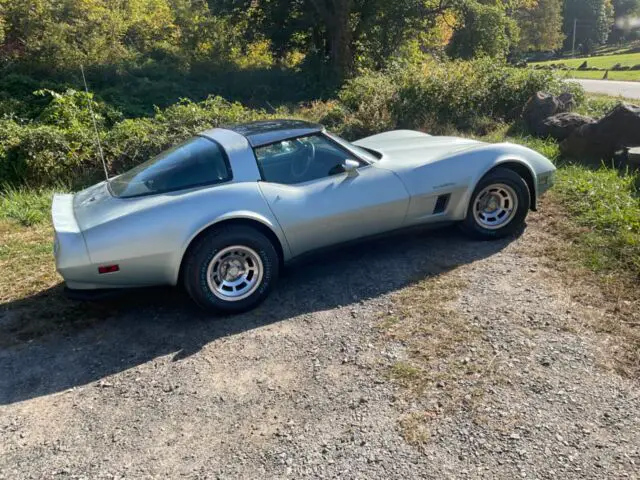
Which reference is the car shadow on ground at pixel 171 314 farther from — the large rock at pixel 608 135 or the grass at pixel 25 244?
the large rock at pixel 608 135

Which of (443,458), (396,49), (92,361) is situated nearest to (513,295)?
(443,458)

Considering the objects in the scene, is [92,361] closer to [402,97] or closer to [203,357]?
[203,357]

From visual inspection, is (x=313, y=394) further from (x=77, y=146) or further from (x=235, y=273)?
(x=77, y=146)

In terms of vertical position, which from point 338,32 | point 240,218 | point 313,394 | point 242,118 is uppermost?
point 338,32

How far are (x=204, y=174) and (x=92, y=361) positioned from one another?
1.60 meters

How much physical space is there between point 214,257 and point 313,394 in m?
1.31

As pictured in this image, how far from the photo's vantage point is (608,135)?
23.3ft

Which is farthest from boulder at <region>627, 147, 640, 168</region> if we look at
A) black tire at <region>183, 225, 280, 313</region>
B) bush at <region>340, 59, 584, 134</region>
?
black tire at <region>183, 225, 280, 313</region>

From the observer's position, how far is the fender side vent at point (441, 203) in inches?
182

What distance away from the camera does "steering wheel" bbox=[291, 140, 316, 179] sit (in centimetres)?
433

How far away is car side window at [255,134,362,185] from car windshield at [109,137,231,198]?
34 centimetres

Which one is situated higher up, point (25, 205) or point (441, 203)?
point (441, 203)

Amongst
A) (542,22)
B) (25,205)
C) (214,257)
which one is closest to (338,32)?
(25,205)

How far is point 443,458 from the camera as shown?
257cm
